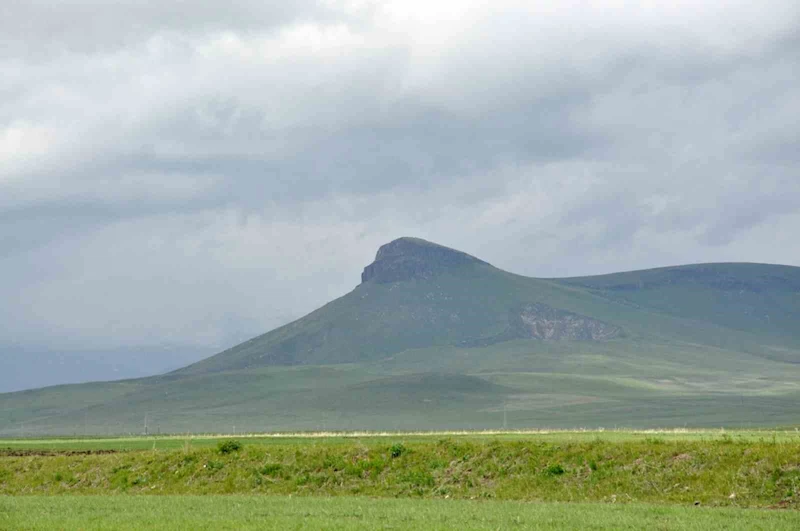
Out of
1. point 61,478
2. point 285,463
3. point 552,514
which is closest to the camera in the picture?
point 552,514

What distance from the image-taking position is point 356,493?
56719 mm

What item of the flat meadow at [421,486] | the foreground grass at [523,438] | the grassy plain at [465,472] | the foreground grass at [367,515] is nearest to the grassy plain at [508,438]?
the foreground grass at [523,438]

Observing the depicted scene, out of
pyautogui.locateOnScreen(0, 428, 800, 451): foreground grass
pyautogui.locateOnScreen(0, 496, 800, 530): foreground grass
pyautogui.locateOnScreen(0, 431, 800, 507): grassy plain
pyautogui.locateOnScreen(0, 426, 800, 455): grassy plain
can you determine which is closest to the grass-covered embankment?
pyautogui.locateOnScreen(0, 431, 800, 507): grassy plain

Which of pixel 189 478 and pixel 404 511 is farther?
pixel 189 478

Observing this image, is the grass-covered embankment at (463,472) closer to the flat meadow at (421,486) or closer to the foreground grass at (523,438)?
the flat meadow at (421,486)

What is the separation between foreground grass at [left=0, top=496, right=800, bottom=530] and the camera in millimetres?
38000

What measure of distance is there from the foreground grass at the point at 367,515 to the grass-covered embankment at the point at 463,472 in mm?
6150

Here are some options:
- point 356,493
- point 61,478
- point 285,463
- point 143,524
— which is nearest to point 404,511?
point 143,524

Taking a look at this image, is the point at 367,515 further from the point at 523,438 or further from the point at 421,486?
the point at 523,438

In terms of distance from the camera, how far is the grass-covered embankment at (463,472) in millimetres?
49469

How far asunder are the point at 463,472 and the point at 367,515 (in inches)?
653

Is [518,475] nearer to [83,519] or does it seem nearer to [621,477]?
[621,477]

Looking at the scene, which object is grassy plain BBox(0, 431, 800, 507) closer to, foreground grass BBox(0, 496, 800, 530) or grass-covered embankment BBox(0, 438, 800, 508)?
grass-covered embankment BBox(0, 438, 800, 508)

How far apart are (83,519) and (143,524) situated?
3.36 m
